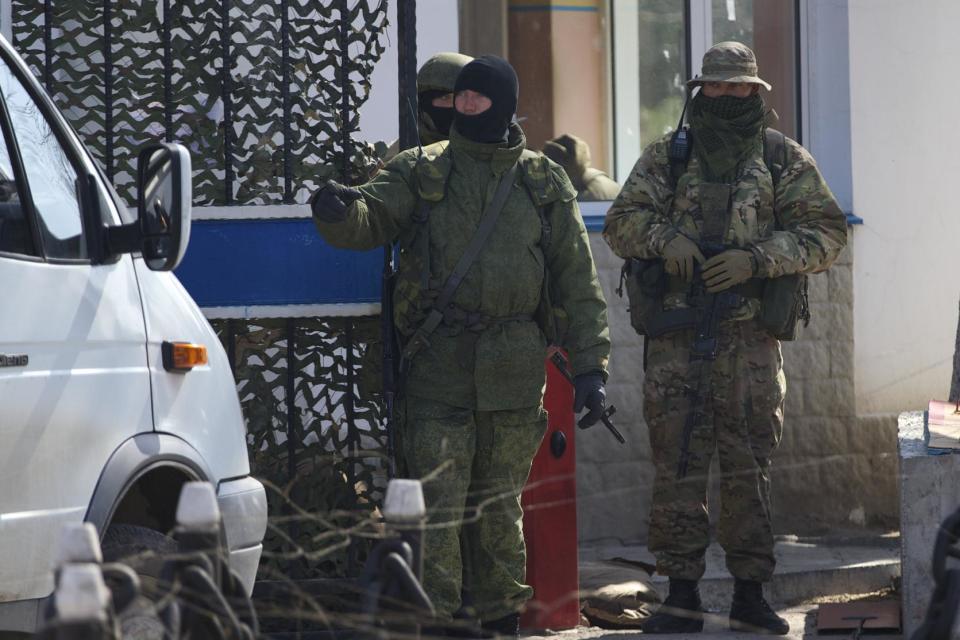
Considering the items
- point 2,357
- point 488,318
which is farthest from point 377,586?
point 488,318

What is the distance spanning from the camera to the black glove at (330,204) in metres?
4.93

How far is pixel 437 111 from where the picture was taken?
19.7 ft

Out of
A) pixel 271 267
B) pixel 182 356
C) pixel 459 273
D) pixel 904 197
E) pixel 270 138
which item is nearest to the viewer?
pixel 182 356

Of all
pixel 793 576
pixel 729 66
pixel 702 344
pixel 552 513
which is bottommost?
pixel 793 576

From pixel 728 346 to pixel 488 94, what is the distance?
1.40 metres

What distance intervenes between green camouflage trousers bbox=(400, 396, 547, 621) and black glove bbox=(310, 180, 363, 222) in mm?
764

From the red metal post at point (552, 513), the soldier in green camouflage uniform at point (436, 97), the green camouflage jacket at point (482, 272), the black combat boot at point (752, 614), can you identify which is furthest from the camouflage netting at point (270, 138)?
the black combat boot at point (752, 614)

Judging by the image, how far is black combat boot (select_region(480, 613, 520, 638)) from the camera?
5.38 meters

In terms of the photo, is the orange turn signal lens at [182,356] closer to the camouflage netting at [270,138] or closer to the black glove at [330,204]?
the black glove at [330,204]

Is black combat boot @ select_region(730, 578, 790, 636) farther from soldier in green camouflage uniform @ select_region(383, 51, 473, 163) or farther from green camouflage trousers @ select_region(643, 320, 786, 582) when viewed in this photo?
soldier in green camouflage uniform @ select_region(383, 51, 473, 163)

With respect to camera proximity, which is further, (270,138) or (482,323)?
(270,138)

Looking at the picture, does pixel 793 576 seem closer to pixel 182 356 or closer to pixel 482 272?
pixel 482 272

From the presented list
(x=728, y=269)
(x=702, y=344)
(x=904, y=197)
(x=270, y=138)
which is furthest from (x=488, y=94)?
(x=904, y=197)

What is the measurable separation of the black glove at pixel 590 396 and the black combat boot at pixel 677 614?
0.97 meters
